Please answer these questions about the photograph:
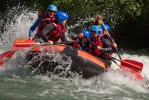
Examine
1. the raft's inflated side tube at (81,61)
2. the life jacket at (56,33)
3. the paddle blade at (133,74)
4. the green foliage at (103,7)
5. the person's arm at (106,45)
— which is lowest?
the paddle blade at (133,74)

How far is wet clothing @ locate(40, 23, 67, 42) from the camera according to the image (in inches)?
223

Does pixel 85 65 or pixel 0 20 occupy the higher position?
pixel 0 20

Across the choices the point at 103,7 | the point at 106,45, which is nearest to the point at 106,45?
the point at 106,45

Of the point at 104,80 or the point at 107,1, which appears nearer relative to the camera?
the point at 104,80

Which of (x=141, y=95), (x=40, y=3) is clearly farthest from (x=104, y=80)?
(x=40, y=3)

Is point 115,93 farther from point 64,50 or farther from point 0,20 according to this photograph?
point 0,20

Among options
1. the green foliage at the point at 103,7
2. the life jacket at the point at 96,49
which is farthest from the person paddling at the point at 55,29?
the green foliage at the point at 103,7

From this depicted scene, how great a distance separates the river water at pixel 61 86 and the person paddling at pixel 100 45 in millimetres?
427

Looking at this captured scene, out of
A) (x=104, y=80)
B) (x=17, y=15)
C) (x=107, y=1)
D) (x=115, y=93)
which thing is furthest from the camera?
(x=17, y=15)

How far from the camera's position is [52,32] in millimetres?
5953

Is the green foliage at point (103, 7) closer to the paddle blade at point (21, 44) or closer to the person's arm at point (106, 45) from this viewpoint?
the person's arm at point (106, 45)

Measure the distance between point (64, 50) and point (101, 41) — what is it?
3.49 ft

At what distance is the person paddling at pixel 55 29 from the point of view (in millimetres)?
5697

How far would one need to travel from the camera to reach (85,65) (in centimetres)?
536
